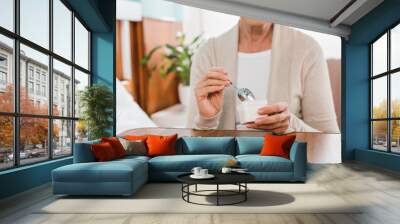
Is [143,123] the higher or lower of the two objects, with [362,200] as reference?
higher

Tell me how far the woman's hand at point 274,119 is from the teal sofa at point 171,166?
216cm

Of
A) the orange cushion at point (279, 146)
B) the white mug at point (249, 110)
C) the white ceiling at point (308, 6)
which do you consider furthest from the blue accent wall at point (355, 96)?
the orange cushion at point (279, 146)

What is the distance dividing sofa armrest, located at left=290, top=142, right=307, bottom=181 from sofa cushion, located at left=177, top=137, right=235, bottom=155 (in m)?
1.21

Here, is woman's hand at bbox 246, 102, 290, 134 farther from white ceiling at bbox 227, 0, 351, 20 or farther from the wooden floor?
the wooden floor

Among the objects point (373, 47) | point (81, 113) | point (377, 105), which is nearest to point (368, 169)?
point (377, 105)

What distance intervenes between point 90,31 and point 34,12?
2951 millimetres

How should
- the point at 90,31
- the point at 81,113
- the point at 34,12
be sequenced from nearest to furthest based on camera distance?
the point at 34,12 < the point at 81,113 < the point at 90,31

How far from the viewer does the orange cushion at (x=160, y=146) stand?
6652mm

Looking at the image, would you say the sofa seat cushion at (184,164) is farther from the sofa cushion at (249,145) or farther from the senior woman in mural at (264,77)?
the senior woman in mural at (264,77)

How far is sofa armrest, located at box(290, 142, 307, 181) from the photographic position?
19.7 ft

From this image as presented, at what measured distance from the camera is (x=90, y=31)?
28.7ft

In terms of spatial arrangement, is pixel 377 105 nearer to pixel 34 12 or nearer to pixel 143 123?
pixel 143 123

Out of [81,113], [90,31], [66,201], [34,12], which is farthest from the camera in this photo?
[90,31]

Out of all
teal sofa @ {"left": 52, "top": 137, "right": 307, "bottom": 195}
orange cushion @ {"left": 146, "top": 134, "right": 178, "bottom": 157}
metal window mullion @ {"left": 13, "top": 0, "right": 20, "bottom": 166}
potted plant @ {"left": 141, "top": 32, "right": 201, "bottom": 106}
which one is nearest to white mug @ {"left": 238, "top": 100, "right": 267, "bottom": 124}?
potted plant @ {"left": 141, "top": 32, "right": 201, "bottom": 106}
